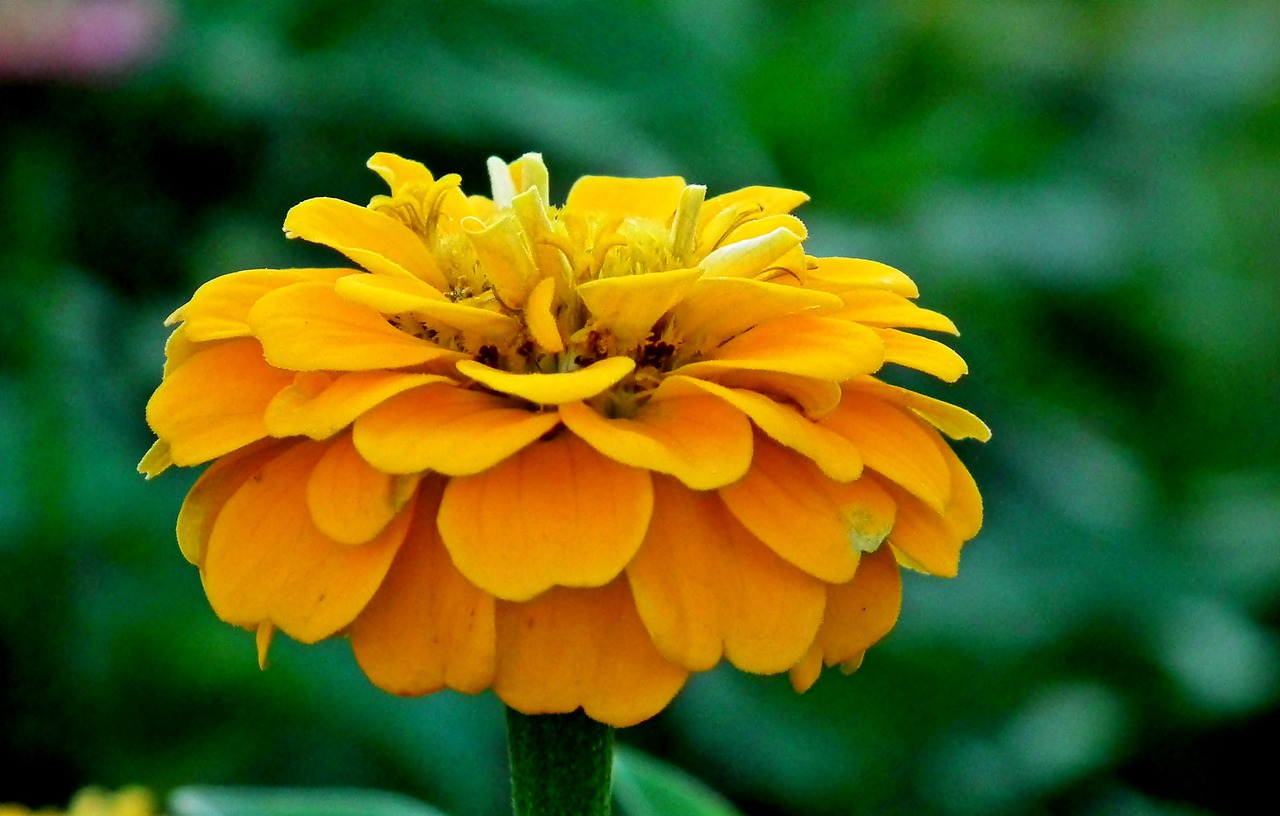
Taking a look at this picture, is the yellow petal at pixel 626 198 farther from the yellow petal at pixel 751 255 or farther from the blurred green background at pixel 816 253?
the blurred green background at pixel 816 253

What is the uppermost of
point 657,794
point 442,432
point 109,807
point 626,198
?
point 626,198

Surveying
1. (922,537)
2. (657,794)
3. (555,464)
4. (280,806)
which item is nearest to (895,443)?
(922,537)

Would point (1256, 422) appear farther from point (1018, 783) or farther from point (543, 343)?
point (543, 343)

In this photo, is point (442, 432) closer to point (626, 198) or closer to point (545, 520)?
point (545, 520)

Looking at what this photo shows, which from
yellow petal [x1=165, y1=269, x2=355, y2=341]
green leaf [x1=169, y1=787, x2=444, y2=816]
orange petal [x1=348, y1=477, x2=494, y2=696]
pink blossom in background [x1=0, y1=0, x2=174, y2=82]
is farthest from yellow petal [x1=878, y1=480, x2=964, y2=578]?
pink blossom in background [x1=0, y1=0, x2=174, y2=82]

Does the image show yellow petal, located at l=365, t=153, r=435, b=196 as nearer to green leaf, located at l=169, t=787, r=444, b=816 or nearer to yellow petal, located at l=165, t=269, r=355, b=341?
yellow petal, located at l=165, t=269, r=355, b=341

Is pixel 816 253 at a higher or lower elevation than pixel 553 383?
higher

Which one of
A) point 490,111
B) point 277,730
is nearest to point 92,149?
point 490,111
